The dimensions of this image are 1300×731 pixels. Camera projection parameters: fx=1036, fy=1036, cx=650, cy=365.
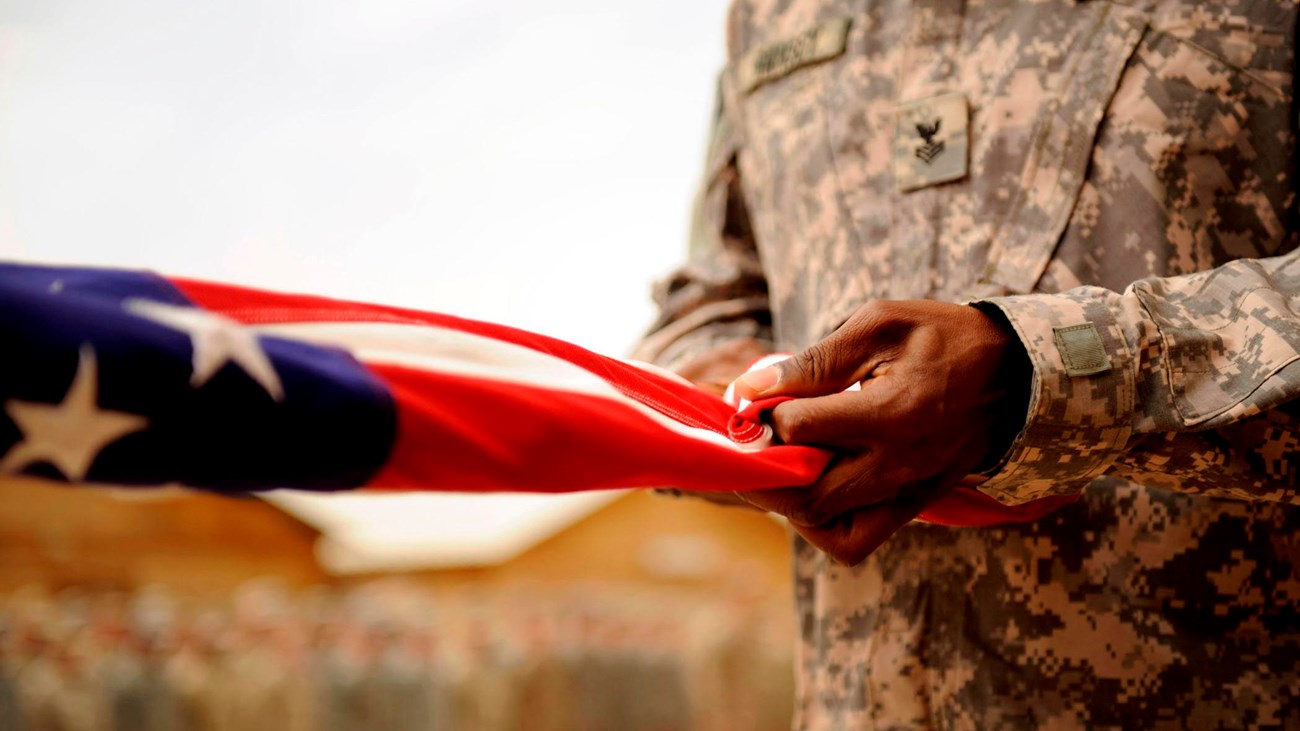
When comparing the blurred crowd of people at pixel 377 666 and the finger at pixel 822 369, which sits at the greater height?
the finger at pixel 822 369

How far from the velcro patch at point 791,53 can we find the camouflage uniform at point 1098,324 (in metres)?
0.07

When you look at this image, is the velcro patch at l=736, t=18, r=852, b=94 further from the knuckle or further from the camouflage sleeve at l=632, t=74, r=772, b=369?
the knuckle

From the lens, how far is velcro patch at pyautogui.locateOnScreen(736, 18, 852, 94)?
3.51ft

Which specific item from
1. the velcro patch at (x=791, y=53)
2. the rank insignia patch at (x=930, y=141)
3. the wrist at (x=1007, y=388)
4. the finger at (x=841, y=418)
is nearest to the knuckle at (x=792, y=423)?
the finger at (x=841, y=418)

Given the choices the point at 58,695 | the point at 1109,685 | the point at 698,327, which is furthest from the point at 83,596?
the point at 1109,685

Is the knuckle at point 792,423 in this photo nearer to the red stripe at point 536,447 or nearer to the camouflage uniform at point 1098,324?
the red stripe at point 536,447

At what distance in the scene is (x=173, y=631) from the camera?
355 cm

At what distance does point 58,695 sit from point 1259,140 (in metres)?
3.33

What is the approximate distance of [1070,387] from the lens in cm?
69

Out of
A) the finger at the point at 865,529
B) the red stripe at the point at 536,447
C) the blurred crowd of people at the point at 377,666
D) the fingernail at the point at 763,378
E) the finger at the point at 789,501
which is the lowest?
the blurred crowd of people at the point at 377,666

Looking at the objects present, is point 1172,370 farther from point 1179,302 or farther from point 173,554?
point 173,554

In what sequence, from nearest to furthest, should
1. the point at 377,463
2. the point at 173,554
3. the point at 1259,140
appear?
the point at 377,463 < the point at 1259,140 < the point at 173,554

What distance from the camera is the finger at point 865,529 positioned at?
71 cm

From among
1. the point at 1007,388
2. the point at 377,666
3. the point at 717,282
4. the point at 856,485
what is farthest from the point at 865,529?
the point at 377,666
